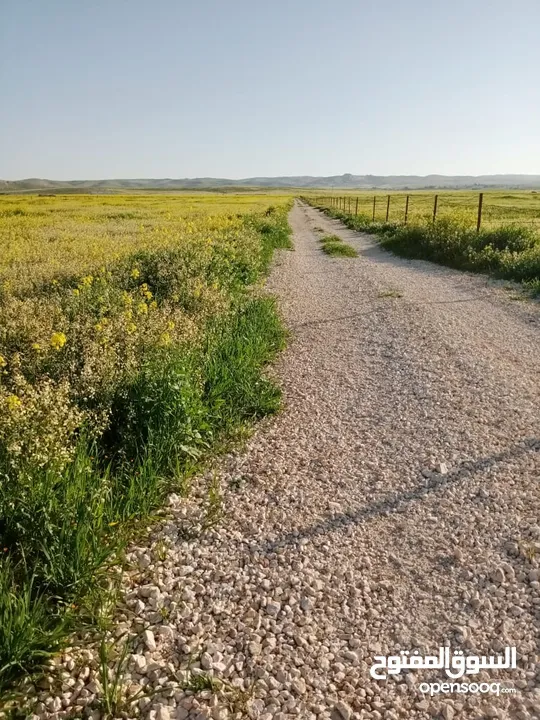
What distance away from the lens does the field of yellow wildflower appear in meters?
3.07

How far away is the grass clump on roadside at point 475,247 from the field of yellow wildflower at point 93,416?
8.26 metres

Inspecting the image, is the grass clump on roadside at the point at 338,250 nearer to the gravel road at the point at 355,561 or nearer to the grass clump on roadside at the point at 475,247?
the grass clump on roadside at the point at 475,247

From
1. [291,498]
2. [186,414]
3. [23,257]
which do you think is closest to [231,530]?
[291,498]

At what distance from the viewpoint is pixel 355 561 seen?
11.8 ft

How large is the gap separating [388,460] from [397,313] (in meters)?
6.15

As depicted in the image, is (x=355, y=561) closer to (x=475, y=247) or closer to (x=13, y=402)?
(x=13, y=402)

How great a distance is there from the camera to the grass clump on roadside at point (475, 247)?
14.2 metres

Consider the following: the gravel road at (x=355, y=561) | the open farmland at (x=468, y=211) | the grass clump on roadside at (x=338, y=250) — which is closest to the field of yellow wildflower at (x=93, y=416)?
the gravel road at (x=355, y=561)

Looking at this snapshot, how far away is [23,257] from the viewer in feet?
41.6

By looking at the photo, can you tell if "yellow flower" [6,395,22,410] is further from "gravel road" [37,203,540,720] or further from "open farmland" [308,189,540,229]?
"open farmland" [308,189,540,229]

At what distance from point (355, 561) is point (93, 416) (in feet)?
8.20

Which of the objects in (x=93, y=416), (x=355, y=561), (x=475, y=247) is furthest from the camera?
(x=475, y=247)

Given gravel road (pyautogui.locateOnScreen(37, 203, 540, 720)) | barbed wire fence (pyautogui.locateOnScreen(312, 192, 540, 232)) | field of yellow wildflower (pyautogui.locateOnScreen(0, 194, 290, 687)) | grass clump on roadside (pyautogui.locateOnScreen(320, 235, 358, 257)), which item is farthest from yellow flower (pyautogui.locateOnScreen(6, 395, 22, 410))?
grass clump on roadside (pyautogui.locateOnScreen(320, 235, 358, 257))

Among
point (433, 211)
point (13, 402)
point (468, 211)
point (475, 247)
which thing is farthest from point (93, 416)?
point (433, 211)
